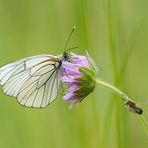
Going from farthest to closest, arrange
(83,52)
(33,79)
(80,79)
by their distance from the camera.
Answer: (83,52) < (33,79) < (80,79)

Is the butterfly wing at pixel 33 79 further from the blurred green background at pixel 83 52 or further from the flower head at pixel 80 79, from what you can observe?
the flower head at pixel 80 79

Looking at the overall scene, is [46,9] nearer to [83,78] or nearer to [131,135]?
[131,135]

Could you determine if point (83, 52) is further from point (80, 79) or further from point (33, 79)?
point (80, 79)

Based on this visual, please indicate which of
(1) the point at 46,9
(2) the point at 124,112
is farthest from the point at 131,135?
(1) the point at 46,9

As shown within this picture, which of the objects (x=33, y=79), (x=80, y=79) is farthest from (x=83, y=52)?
(x=80, y=79)

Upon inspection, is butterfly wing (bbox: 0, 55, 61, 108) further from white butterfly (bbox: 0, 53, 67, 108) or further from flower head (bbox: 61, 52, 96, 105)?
flower head (bbox: 61, 52, 96, 105)

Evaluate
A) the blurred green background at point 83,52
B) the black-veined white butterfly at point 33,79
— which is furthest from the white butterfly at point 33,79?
the blurred green background at point 83,52
